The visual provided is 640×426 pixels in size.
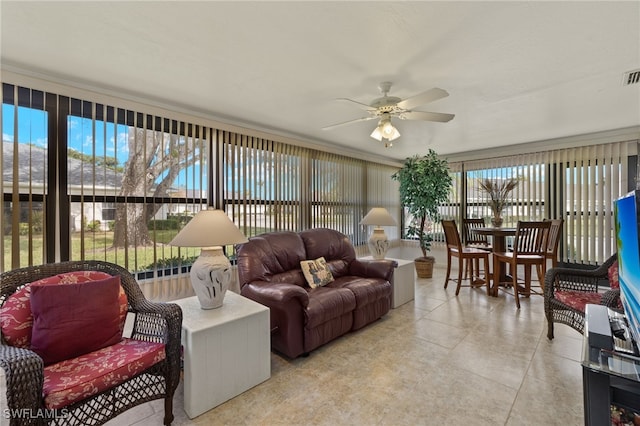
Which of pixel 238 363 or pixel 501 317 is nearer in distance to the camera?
pixel 238 363

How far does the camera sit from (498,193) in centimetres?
488

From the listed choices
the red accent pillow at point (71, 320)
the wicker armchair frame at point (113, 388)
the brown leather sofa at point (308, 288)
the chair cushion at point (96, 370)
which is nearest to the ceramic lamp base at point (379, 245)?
the brown leather sofa at point (308, 288)

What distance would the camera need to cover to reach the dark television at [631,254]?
40.3 inches

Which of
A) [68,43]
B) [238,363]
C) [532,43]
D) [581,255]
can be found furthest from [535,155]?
[68,43]

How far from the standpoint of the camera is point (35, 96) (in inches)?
91.9

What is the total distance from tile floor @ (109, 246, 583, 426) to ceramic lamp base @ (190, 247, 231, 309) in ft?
2.17

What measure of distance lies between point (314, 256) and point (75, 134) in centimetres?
264

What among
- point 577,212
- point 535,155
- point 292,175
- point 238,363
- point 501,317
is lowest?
point 501,317

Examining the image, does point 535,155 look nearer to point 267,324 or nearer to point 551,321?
point 551,321

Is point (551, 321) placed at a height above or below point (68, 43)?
below

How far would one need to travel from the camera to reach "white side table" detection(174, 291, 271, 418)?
172 cm

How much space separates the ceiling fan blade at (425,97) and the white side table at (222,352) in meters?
2.03

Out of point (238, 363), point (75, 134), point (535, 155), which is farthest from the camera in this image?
point (535, 155)

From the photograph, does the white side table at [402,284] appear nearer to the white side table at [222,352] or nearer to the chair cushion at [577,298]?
the chair cushion at [577,298]
